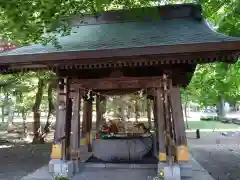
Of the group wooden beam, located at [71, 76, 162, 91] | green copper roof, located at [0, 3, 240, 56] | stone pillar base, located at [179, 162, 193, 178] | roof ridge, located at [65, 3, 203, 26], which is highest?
roof ridge, located at [65, 3, 203, 26]

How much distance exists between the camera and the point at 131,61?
20.4 ft

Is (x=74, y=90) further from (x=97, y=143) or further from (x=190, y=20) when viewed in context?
(x=190, y=20)

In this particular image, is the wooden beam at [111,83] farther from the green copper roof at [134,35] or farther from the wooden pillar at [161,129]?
the green copper roof at [134,35]

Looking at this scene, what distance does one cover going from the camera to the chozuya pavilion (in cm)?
589

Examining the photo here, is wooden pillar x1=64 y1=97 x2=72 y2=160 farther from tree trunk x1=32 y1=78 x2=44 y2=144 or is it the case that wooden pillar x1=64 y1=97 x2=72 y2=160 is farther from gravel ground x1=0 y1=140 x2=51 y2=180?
tree trunk x1=32 y1=78 x2=44 y2=144

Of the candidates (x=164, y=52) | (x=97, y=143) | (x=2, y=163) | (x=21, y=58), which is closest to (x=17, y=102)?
(x=2, y=163)

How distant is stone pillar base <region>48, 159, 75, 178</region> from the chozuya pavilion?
0.03 metres

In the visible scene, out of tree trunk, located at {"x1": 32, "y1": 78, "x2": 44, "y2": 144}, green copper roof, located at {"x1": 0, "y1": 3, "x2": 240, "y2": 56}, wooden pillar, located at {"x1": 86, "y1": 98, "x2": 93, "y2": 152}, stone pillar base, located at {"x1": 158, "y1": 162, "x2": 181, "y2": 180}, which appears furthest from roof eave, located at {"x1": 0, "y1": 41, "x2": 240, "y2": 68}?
tree trunk, located at {"x1": 32, "y1": 78, "x2": 44, "y2": 144}

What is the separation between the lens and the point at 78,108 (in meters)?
7.64

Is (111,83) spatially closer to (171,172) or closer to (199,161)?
(171,172)

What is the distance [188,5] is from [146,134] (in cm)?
457

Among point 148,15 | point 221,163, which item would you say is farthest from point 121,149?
point 148,15

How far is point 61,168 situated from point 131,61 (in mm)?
3449

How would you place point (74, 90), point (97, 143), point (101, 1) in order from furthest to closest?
point (97, 143), point (74, 90), point (101, 1)
